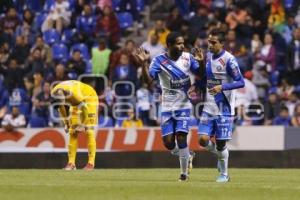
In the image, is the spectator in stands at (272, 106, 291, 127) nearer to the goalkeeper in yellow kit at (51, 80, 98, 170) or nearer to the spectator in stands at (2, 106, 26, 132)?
the goalkeeper in yellow kit at (51, 80, 98, 170)

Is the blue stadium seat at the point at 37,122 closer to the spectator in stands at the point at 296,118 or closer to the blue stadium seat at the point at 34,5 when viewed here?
the blue stadium seat at the point at 34,5

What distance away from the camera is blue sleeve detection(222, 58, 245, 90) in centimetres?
1510

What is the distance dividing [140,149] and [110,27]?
5.26 meters

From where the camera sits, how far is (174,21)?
26891mm

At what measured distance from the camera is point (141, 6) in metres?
28.7

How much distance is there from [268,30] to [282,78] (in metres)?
1.47

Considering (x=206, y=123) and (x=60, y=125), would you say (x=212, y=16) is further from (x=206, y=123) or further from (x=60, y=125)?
(x=206, y=123)

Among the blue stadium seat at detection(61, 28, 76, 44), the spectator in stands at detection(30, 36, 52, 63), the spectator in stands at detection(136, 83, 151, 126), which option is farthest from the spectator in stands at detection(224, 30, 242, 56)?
the spectator in stands at detection(30, 36, 52, 63)

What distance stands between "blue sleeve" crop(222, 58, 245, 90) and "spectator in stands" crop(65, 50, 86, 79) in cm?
1141

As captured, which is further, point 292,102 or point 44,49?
point 44,49

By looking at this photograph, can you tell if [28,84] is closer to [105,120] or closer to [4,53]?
[4,53]

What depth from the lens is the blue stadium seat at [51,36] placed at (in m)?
28.5

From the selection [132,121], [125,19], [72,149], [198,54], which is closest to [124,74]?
[132,121]

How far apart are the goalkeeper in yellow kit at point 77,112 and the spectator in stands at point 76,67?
254 inches
